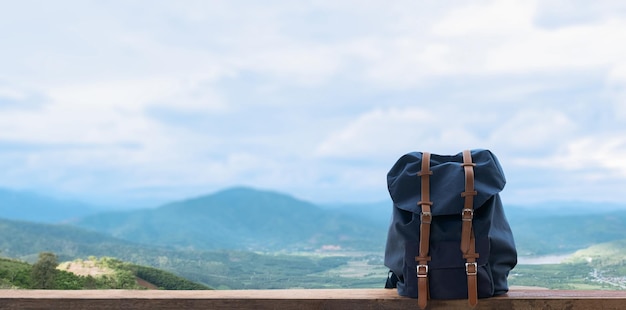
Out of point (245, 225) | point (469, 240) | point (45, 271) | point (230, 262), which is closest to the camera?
point (469, 240)

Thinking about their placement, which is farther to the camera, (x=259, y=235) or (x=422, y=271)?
(x=259, y=235)

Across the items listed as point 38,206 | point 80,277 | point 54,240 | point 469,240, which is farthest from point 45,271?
point 38,206

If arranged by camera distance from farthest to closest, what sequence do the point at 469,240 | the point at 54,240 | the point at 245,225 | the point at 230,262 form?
1. the point at 245,225
2. the point at 54,240
3. the point at 230,262
4. the point at 469,240

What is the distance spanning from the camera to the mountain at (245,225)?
7.47 meters

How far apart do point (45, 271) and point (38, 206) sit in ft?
47.3

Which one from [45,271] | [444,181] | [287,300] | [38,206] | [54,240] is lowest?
[287,300]

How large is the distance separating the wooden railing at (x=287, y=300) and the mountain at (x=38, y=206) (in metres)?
14.2

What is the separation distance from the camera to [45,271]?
3471 mm

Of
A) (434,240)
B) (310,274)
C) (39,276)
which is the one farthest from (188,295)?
(310,274)

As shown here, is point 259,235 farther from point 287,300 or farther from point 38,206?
point 38,206

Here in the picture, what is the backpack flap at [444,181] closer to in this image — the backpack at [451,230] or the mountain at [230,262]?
the backpack at [451,230]

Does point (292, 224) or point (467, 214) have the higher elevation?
point (292, 224)

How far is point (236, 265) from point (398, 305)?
3147 millimetres

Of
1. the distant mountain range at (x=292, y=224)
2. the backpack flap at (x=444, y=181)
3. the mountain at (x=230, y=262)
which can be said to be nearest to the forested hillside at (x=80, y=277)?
the mountain at (x=230, y=262)
